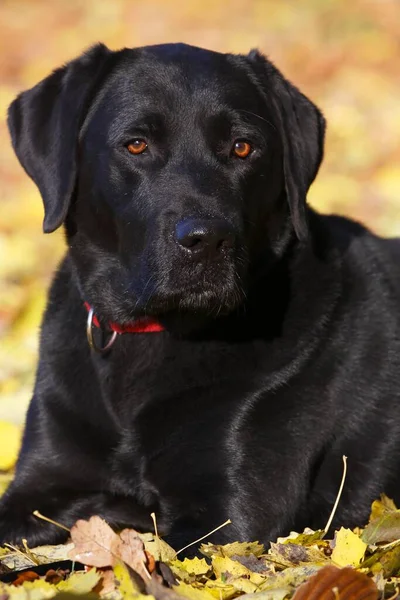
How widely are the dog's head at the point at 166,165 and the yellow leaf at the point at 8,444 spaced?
1103mm

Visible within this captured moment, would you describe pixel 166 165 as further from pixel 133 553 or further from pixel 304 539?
pixel 133 553

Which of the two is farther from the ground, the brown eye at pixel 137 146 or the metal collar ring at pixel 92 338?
the brown eye at pixel 137 146

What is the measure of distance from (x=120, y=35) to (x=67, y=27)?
1.11 meters

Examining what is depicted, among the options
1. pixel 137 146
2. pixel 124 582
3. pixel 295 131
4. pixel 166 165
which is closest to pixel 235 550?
pixel 124 582

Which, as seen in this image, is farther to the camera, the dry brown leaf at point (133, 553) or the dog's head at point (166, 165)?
the dog's head at point (166, 165)

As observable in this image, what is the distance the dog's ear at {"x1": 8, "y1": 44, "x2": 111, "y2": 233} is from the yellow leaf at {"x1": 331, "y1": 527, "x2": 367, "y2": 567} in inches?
65.7

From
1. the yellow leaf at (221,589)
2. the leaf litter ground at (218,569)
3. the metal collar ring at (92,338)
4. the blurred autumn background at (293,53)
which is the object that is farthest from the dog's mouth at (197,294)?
the blurred autumn background at (293,53)

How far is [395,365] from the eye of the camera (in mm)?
4355

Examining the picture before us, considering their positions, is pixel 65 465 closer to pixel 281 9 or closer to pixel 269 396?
pixel 269 396

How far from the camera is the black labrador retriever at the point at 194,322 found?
385 centimetres

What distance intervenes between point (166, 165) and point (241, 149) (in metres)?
0.33

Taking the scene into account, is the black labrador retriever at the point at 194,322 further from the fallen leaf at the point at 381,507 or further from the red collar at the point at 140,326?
the fallen leaf at the point at 381,507

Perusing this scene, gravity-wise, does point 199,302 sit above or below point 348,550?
above

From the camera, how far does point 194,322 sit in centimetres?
412
